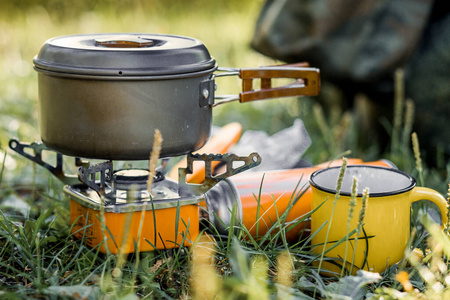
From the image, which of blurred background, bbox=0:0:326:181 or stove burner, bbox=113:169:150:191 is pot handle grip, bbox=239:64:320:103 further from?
blurred background, bbox=0:0:326:181

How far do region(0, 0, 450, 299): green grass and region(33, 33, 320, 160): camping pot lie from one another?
9.8 inches

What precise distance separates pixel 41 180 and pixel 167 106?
1032 mm

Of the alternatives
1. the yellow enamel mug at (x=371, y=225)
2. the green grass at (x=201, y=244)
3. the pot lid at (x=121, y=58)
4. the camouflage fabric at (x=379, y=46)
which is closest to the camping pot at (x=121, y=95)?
the pot lid at (x=121, y=58)

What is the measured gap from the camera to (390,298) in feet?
4.24

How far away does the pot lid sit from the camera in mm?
1345

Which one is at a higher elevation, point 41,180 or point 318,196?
point 318,196

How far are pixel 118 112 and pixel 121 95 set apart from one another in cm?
4

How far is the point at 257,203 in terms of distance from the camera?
162 centimetres

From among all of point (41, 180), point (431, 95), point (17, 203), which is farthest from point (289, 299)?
point (431, 95)

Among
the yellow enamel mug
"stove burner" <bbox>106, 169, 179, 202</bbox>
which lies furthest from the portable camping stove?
the yellow enamel mug

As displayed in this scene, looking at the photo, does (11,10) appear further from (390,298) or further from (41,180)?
(390,298)

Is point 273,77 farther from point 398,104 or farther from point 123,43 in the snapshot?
point 398,104

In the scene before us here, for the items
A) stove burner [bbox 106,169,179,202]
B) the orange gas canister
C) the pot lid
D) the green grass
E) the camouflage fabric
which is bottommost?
the green grass

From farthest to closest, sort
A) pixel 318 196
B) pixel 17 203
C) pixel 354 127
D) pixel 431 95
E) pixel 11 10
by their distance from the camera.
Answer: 1. pixel 11 10
2. pixel 354 127
3. pixel 431 95
4. pixel 17 203
5. pixel 318 196
